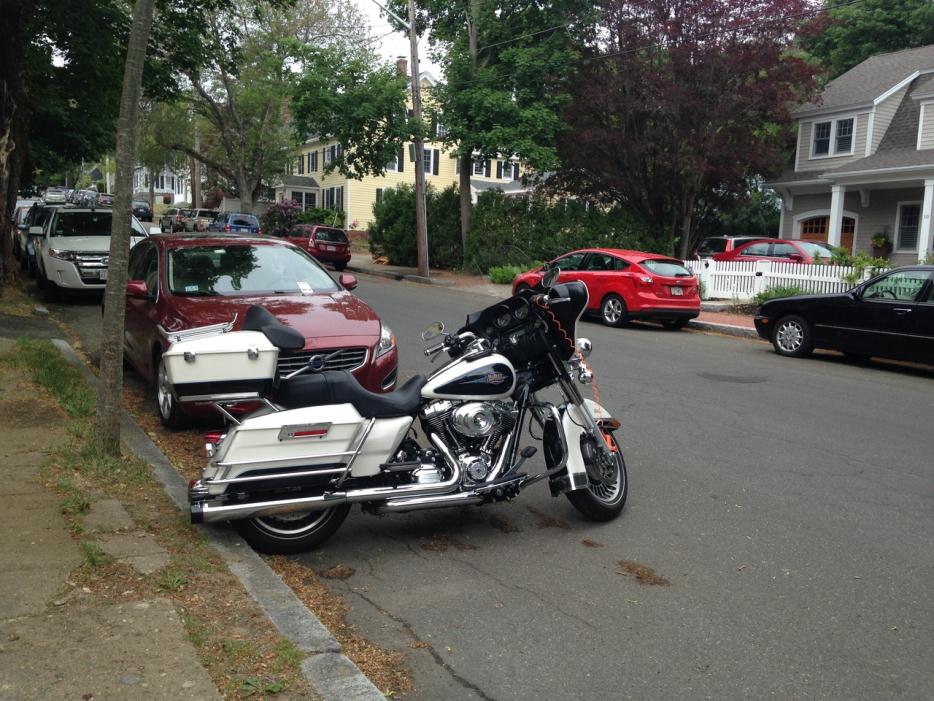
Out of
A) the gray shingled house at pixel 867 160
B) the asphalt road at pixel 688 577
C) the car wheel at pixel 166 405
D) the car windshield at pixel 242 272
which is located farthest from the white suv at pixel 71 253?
the gray shingled house at pixel 867 160

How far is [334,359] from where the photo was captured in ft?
23.6

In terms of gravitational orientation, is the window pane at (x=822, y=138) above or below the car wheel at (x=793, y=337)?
above

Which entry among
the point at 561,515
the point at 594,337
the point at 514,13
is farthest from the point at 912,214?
the point at 561,515

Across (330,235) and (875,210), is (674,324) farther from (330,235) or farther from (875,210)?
(330,235)

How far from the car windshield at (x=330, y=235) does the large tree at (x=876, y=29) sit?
22.4 meters

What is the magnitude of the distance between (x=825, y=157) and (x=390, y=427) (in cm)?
3072

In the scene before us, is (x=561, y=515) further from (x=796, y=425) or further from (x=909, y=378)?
(x=909, y=378)

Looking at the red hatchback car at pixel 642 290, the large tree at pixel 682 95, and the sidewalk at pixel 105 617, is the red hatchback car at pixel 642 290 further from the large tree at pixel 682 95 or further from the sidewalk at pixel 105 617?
the sidewalk at pixel 105 617

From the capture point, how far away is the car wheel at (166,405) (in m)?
7.31

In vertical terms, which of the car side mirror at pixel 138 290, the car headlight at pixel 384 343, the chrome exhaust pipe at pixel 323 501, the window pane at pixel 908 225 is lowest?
the chrome exhaust pipe at pixel 323 501

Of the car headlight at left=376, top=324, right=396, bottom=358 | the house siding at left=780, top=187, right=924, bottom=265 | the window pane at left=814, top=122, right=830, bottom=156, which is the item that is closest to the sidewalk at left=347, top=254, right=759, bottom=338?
the car headlight at left=376, top=324, right=396, bottom=358

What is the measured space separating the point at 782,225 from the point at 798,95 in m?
5.07

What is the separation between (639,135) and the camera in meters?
25.9

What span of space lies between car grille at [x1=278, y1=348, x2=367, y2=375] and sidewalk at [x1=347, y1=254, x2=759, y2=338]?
11121 mm
